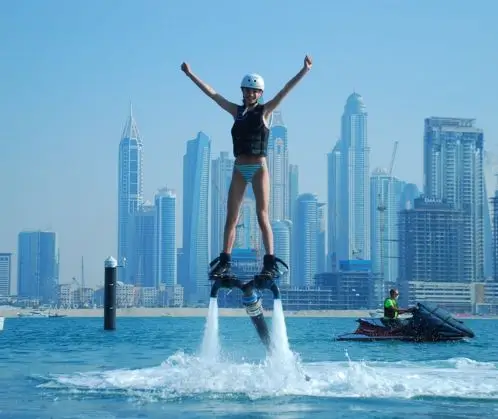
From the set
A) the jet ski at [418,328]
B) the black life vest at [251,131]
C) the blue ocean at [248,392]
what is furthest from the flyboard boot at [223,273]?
the jet ski at [418,328]

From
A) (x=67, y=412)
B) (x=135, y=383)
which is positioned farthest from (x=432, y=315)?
(x=67, y=412)

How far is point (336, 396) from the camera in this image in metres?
18.3

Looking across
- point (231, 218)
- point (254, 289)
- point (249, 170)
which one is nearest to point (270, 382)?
point (254, 289)

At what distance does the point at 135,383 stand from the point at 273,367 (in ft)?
8.83

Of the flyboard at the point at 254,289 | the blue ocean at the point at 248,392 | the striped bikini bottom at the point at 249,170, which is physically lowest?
the blue ocean at the point at 248,392

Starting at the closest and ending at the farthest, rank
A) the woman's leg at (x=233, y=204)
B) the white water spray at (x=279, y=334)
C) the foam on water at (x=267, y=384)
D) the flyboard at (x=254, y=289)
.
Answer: the woman's leg at (x=233, y=204) < the flyboard at (x=254, y=289) < the white water spray at (x=279, y=334) < the foam on water at (x=267, y=384)

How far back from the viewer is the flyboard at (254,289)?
693 inches

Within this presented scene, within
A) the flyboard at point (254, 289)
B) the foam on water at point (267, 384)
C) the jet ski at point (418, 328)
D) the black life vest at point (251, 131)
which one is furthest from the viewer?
the jet ski at point (418, 328)

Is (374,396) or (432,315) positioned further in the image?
(432,315)

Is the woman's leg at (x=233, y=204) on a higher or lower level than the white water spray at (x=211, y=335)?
higher

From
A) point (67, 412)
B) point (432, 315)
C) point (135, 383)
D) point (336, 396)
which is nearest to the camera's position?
point (67, 412)

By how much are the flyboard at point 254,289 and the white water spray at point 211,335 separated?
28 cm

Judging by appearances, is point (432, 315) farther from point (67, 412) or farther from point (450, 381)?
point (67, 412)

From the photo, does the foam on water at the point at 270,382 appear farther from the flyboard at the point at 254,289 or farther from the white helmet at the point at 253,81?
the white helmet at the point at 253,81
